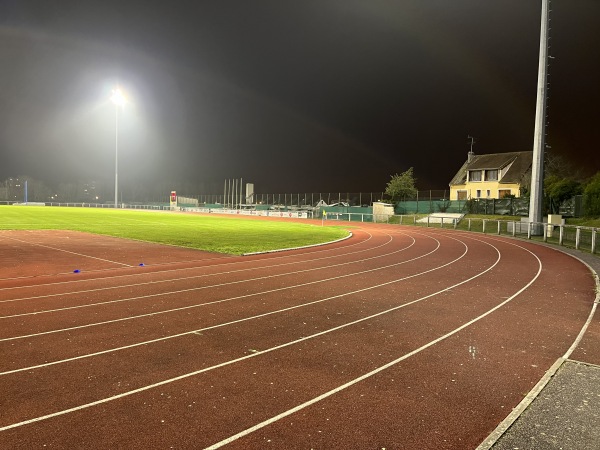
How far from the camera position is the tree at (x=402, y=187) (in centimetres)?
5831

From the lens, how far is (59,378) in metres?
4.71

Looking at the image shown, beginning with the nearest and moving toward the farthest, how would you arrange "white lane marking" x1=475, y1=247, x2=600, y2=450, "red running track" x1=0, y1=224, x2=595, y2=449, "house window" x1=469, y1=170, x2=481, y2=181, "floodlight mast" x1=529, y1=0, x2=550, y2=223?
"white lane marking" x1=475, y1=247, x2=600, y2=450 → "red running track" x1=0, y1=224, x2=595, y2=449 → "floodlight mast" x1=529, y1=0, x2=550, y2=223 → "house window" x1=469, y1=170, x2=481, y2=181

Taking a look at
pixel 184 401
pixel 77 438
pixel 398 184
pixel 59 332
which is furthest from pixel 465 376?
pixel 398 184

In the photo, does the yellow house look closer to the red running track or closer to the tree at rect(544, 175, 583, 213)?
the tree at rect(544, 175, 583, 213)

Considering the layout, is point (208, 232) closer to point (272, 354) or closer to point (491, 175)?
point (272, 354)

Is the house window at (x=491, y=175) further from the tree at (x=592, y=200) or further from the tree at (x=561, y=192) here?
the tree at (x=592, y=200)

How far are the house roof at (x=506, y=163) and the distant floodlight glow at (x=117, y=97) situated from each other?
50690 millimetres

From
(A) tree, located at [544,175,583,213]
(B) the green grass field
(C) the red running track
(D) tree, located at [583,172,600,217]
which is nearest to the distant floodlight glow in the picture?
(B) the green grass field

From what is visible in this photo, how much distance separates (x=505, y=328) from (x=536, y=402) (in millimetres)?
2883

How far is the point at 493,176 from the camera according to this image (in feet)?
179

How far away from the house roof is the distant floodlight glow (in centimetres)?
5069

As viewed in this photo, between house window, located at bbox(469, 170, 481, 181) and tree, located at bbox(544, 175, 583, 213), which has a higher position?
house window, located at bbox(469, 170, 481, 181)

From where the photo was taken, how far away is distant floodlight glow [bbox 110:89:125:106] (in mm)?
62981

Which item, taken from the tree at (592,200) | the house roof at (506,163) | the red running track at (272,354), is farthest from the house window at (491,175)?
the red running track at (272,354)
